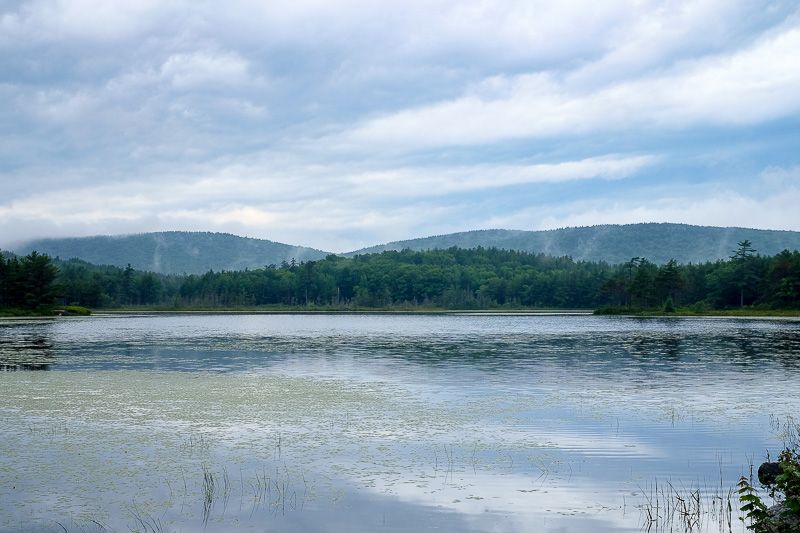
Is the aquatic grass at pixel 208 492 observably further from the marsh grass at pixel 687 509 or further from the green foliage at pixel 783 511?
the green foliage at pixel 783 511

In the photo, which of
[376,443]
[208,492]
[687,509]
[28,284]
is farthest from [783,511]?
[28,284]

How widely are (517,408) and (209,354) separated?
2940cm

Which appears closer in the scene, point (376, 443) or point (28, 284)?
point (376, 443)

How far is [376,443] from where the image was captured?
62.8 ft

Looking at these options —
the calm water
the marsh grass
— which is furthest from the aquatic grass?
the marsh grass

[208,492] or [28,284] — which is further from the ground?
[28,284]

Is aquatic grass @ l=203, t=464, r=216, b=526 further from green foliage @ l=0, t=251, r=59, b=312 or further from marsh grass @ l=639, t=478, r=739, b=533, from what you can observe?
green foliage @ l=0, t=251, r=59, b=312

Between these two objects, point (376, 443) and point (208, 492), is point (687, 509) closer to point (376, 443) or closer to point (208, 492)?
point (376, 443)

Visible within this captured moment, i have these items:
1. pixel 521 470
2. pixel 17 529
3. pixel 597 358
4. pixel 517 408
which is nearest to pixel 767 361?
pixel 597 358

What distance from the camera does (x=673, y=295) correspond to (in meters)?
172

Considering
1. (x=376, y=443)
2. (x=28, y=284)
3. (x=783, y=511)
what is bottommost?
(x=376, y=443)

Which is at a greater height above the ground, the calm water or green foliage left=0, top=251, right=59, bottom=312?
green foliage left=0, top=251, right=59, bottom=312

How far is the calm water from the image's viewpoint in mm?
13242

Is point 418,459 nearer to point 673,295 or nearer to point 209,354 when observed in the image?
point 209,354
